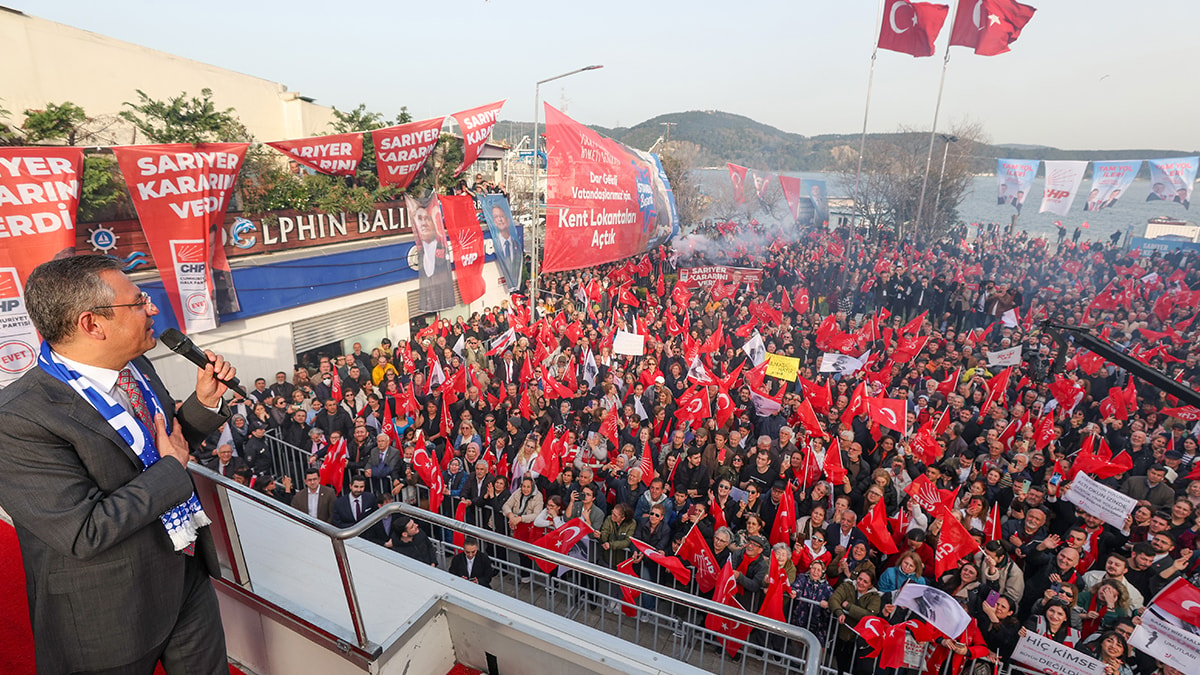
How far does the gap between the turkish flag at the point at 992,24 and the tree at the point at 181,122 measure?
24.8 metres

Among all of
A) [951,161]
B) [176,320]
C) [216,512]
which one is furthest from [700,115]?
[216,512]

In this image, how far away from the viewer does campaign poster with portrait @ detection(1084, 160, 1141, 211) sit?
24625 mm

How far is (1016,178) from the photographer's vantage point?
26.8m

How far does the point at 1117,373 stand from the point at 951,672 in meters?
10.9

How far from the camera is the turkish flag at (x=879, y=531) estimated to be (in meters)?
6.07

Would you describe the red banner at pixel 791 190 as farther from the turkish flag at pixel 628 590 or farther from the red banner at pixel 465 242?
the turkish flag at pixel 628 590

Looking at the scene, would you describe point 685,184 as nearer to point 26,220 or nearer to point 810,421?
point 810,421

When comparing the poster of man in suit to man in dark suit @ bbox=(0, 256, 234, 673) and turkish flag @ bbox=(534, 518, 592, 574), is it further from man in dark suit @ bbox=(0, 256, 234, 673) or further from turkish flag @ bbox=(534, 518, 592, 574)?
man in dark suit @ bbox=(0, 256, 234, 673)

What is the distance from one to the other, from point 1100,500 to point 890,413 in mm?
2503

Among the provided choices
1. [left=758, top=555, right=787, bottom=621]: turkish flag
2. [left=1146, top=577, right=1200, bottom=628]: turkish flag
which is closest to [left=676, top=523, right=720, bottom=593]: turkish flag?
[left=758, top=555, right=787, bottom=621]: turkish flag

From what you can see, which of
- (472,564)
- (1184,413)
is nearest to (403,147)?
(472,564)

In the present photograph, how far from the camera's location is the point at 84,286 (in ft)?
6.09

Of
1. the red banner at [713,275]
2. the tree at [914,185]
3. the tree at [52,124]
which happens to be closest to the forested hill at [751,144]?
the tree at [914,185]

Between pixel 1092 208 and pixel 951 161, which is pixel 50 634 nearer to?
pixel 1092 208
